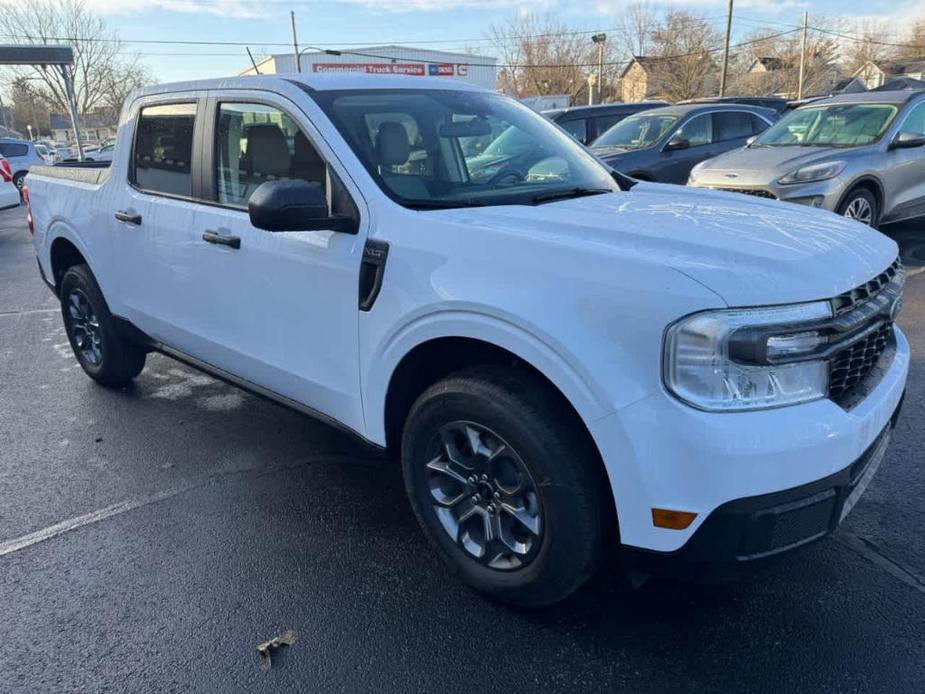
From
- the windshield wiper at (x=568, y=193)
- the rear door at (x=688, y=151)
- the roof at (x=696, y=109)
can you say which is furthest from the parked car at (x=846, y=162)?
the windshield wiper at (x=568, y=193)

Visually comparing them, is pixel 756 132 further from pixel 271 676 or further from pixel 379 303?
pixel 271 676

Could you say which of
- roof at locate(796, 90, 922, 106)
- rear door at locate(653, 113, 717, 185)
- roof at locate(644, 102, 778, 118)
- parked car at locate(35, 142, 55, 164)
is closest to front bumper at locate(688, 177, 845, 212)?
roof at locate(796, 90, 922, 106)

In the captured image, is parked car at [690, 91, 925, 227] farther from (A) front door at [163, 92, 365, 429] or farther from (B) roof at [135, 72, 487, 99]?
(A) front door at [163, 92, 365, 429]

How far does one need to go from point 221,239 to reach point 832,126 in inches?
287

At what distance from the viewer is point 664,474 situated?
6.45ft

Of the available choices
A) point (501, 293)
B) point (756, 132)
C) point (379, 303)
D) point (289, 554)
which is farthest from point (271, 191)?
point (756, 132)

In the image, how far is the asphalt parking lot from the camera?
232 centimetres

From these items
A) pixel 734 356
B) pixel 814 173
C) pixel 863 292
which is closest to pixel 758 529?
pixel 734 356

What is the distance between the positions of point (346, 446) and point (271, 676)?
5.77 feet

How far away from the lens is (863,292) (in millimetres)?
2260

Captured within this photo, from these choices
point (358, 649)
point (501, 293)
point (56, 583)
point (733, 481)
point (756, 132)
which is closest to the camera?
point (733, 481)

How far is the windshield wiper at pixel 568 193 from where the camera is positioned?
2.95 meters

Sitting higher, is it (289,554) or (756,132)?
(756,132)

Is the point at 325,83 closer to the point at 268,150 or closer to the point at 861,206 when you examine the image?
the point at 268,150
